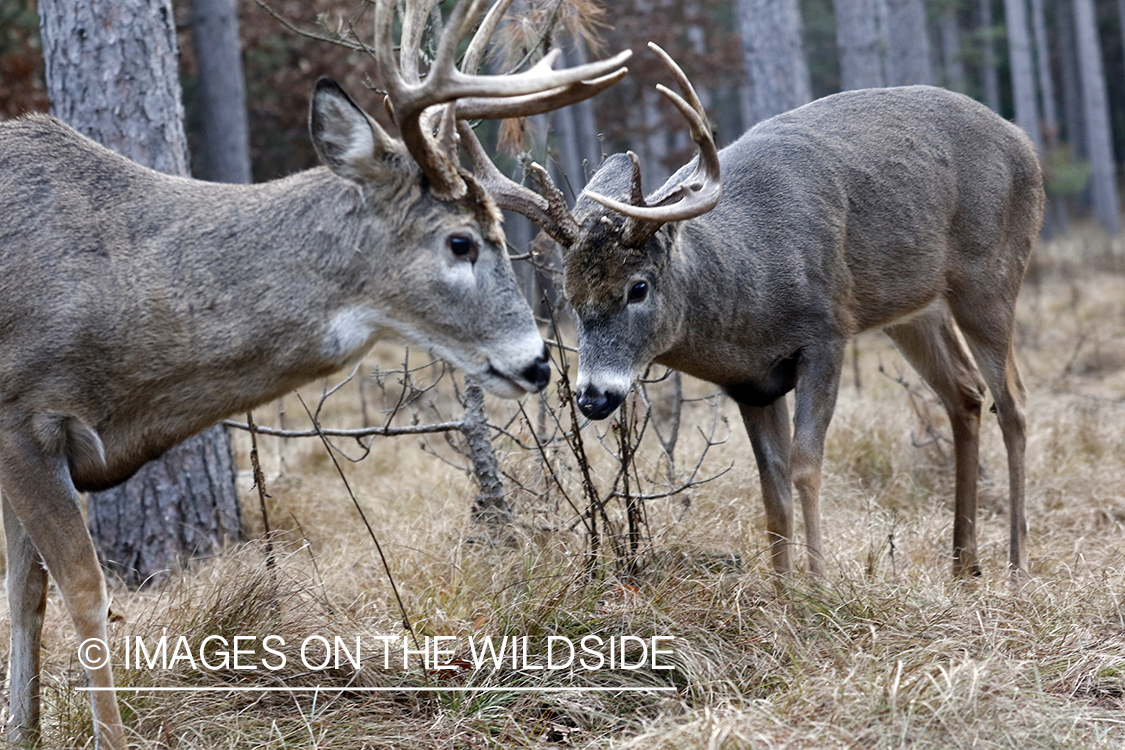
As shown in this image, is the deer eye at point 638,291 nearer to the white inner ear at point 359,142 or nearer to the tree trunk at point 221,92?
the white inner ear at point 359,142

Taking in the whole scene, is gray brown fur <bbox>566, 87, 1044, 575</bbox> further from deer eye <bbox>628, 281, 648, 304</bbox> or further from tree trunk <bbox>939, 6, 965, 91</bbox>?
tree trunk <bbox>939, 6, 965, 91</bbox>

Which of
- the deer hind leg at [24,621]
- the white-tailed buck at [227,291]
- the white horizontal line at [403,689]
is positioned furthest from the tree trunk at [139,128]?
the white-tailed buck at [227,291]

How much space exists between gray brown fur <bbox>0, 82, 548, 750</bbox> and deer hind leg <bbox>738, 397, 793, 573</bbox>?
195cm

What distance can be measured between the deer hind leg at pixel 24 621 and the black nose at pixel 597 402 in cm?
199

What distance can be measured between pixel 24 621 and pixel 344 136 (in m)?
1.97

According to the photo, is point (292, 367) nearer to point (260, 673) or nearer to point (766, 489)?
point (260, 673)

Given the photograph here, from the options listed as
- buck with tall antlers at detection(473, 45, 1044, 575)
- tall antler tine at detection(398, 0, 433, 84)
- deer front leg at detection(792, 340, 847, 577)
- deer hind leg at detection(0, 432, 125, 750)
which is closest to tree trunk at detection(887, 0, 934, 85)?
buck with tall antlers at detection(473, 45, 1044, 575)

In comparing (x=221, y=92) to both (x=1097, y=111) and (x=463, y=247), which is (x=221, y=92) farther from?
(x=1097, y=111)

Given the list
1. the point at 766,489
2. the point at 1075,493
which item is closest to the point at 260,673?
the point at 766,489

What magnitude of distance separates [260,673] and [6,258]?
161cm

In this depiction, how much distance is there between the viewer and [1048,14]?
1571 inches

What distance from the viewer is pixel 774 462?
5.03 metres

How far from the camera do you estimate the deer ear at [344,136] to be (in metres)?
3.23

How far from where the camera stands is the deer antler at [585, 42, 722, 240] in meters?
4.15
